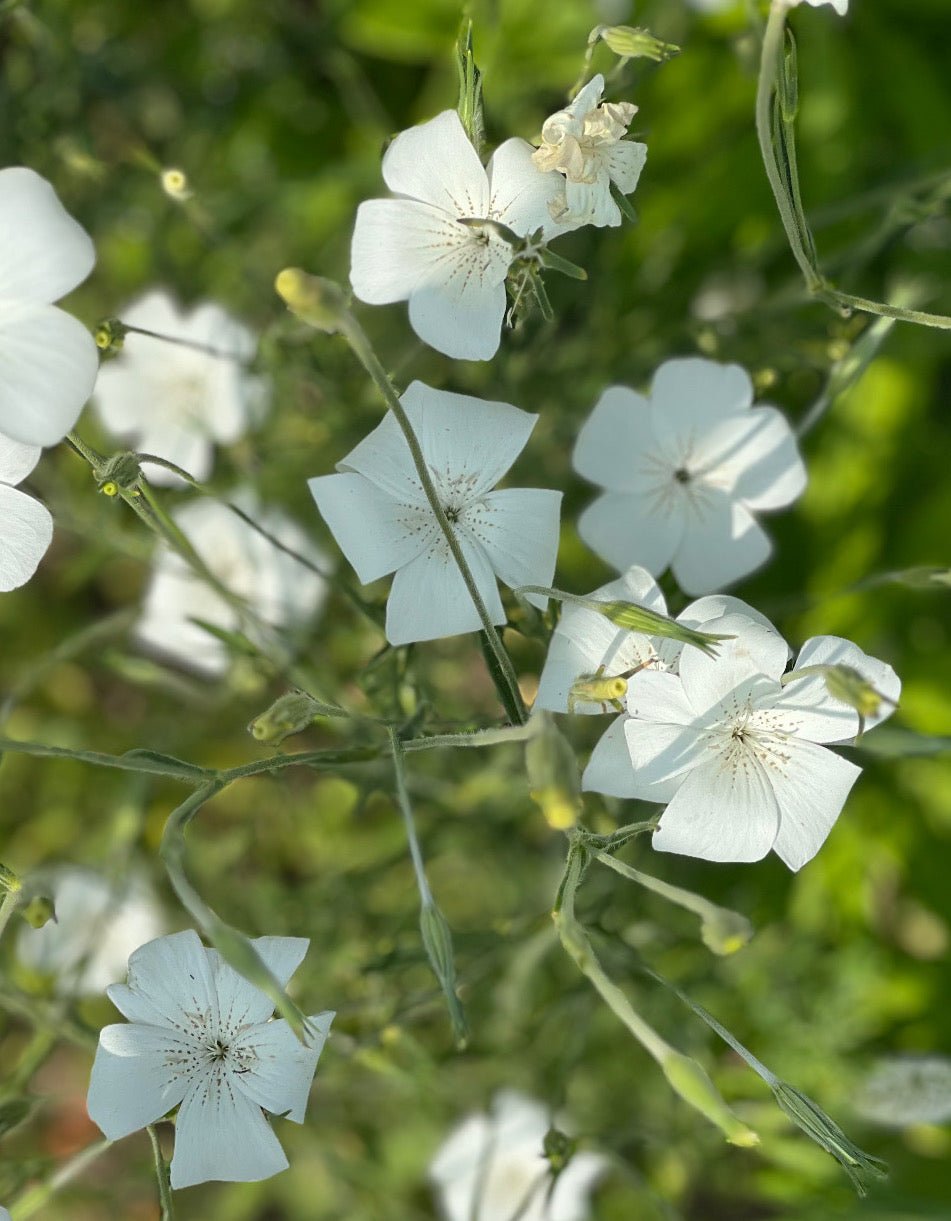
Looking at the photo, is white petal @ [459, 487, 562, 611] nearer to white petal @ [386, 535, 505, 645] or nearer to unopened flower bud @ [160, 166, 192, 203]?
white petal @ [386, 535, 505, 645]

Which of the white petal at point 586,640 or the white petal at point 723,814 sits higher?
the white petal at point 586,640

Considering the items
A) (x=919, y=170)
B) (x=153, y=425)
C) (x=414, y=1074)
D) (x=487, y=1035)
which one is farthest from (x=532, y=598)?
(x=919, y=170)

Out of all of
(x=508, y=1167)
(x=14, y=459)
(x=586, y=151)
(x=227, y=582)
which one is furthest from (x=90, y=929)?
(x=586, y=151)

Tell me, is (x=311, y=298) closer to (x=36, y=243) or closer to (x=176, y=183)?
(x=36, y=243)

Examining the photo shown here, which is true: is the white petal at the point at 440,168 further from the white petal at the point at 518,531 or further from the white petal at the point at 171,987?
the white petal at the point at 171,987

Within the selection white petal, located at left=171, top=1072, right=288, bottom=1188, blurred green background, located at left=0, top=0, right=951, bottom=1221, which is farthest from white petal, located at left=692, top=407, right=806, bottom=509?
white petal, located at left=171, top=1072, right=288, bottom=1188

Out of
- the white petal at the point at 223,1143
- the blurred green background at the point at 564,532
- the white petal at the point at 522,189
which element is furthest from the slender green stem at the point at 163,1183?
the white petal at the point at 522,189

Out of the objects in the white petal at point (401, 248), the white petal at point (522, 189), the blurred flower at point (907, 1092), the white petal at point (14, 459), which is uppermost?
the white petal at point (522, 189)
